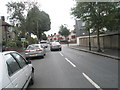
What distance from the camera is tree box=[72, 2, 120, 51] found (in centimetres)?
1561

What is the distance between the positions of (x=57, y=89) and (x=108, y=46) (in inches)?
755

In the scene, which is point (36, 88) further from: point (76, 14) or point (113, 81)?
point (76, 14)

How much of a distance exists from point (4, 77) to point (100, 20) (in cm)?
1532

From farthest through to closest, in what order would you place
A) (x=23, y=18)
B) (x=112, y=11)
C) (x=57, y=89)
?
(x=23, y=18), (x=112, y=11), (x=57, y=89)

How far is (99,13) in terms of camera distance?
16.6 meters

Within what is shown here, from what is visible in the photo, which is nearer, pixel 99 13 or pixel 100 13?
A: pixel 99 13

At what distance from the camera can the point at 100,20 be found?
16219mm

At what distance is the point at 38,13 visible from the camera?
29.2m

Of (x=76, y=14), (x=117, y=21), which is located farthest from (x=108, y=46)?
(x=76, y=14)

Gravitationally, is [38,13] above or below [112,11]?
above

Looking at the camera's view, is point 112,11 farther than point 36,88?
Yes

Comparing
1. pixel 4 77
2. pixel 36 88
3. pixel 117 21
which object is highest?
pixel 117 21

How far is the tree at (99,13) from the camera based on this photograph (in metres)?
15.6

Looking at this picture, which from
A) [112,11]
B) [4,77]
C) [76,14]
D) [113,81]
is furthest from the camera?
[76,14]
